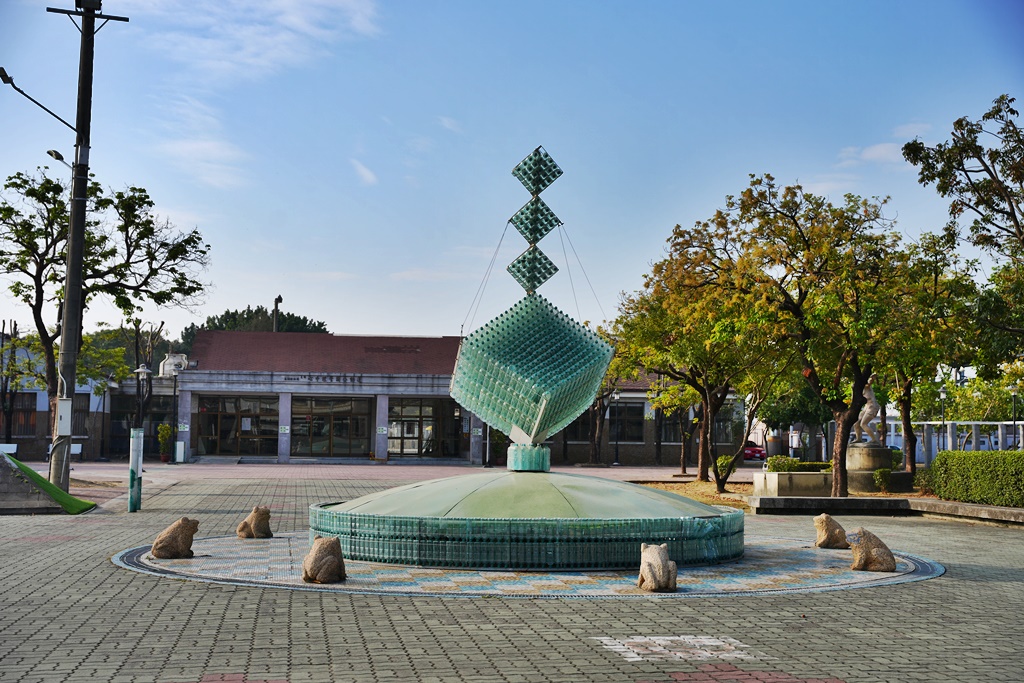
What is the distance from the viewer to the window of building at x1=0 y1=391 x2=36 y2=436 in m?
47.8

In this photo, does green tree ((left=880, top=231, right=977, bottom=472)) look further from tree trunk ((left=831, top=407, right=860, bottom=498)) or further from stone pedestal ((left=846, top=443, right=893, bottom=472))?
stone pedestal ((left=846, top=443, right=893, bottom=472))

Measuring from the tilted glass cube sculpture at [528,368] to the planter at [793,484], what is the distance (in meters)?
12.1

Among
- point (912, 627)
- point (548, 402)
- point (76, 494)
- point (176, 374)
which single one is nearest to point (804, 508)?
point (548, 402)

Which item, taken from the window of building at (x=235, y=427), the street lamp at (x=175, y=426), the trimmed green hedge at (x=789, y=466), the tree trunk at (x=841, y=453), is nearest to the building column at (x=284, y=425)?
the window of building at (x=235, y=427)

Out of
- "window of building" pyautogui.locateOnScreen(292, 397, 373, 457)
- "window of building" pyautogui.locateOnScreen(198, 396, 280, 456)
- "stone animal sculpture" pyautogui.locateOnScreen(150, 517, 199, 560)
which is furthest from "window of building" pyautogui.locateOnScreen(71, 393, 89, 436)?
"stone animal sculpture" pyautogui.locateOnScreen(150, 517, 199, 560)

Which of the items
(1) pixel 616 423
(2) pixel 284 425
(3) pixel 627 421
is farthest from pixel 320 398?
(3) pixel 627 421

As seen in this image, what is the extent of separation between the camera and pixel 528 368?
14844mm

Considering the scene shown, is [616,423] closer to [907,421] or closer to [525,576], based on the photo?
[907,421]

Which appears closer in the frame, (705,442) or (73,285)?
(73,285)

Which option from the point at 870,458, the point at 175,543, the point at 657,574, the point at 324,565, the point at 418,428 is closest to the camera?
the point at 657,574

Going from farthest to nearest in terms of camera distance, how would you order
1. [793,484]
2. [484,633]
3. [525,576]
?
[793,484] → [525,576] → [484,633]

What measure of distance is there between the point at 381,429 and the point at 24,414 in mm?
16152

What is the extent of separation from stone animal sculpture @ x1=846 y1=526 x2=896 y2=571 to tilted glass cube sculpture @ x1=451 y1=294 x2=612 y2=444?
14.1ft

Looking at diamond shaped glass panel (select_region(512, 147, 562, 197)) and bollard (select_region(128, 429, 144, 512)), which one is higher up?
diamond shaped glass panel (select_region(512, 147, 562, 197))
